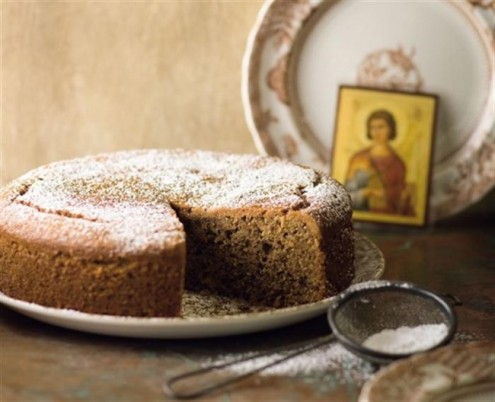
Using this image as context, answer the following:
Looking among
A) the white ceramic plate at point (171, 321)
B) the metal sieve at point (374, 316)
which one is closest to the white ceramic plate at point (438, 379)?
the metal sieve at point (374, 316)

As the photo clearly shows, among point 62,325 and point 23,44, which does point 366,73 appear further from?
point 62,325

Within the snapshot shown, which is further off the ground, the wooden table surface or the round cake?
the round cake

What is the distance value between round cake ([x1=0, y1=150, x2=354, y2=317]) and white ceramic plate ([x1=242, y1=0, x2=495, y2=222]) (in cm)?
34

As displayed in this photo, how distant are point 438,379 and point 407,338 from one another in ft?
0.57

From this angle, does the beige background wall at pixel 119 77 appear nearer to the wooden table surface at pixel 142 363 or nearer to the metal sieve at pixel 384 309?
the wooden table surface at pixel 142 363

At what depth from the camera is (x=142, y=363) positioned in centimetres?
151

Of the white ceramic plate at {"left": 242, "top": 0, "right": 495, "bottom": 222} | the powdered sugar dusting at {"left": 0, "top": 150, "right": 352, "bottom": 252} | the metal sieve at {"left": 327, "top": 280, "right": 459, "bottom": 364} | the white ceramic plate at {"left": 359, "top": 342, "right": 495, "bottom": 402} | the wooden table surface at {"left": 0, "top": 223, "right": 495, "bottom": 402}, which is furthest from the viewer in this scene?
the white ceramic plate at {"left": 242, "top": 0, "right": 495, "bottom": 222}

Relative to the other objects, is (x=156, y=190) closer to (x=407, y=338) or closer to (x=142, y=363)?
(x=142, y=363)

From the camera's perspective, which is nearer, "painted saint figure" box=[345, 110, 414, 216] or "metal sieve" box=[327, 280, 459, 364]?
"metal sieve" box=[327, 280, 459, 364]

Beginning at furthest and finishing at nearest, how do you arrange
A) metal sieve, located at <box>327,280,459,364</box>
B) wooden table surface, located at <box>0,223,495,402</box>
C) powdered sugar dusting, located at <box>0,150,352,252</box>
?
powdered sugar dusting, located at <box>0,150,352,252</box> → metal sieve, located at <box>327,280,459,364</box> → wooden table surface, located at <box>0,223,495,402</box>

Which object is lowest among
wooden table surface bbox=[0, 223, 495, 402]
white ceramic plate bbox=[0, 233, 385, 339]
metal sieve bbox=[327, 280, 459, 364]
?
wooden table surface bbox=[0, 223, 495, 402]

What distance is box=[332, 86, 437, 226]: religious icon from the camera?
2271mm

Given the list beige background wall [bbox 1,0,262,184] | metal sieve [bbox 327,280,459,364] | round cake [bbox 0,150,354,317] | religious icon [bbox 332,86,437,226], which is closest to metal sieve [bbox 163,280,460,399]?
metal sieve [bbox 327,280,459,364]

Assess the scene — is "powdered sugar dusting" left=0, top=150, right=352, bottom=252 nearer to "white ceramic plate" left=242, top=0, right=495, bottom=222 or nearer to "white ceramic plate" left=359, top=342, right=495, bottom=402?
"white ceramic plate" left=242, top=0, right=495, bottom=222
